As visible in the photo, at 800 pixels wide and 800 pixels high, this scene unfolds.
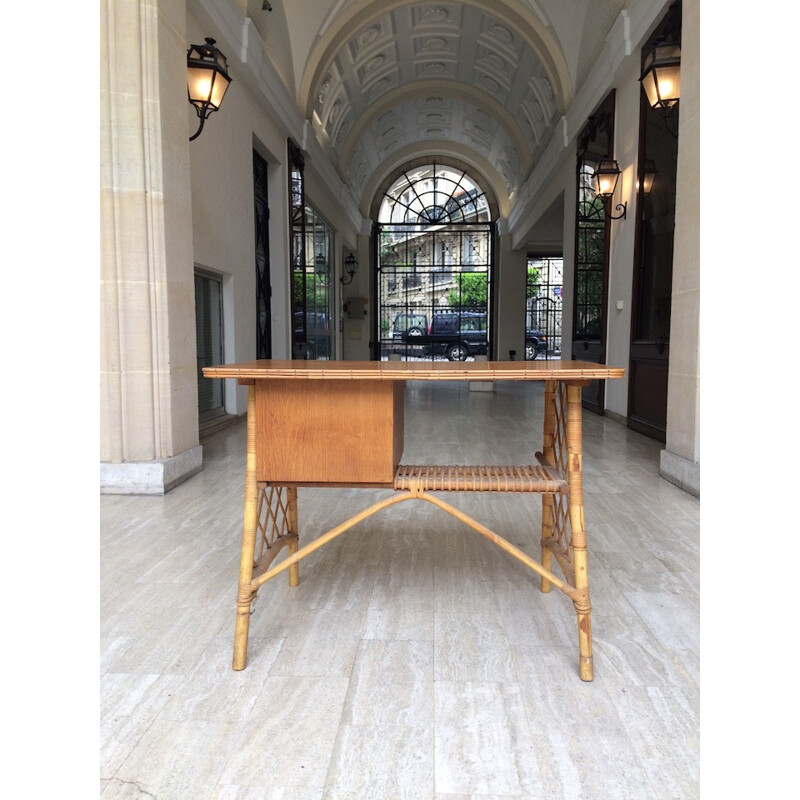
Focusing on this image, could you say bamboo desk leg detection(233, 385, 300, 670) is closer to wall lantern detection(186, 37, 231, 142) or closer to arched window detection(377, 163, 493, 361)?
A: wall lantern detection(186, 37, 231, 142)

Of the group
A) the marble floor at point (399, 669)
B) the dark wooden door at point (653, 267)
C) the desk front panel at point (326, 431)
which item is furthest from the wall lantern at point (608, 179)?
the desk front panel at point (326, 431)

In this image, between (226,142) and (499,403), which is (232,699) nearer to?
(226,142)

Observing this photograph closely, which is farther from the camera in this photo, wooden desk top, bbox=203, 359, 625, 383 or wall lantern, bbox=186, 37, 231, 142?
wall lantern, bbox=186, 37, 231, 142

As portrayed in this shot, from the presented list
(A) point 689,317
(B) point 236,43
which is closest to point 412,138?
(B) point 236,43

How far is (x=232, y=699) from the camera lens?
1465mm

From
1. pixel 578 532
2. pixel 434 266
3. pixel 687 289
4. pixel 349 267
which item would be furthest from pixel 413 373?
pixel 434 266

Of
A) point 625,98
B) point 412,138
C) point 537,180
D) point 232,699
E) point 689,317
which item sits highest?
point 412,138

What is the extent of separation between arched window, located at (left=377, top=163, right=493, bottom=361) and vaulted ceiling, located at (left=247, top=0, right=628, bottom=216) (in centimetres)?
99

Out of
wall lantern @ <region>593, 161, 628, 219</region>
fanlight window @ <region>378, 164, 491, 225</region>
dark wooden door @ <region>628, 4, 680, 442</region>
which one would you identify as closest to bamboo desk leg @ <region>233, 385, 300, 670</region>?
dark wooden door @ <region>628, 4, 680, 442</region>

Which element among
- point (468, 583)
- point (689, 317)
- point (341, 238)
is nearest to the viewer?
point (468, 583)

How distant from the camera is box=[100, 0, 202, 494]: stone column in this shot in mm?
3439

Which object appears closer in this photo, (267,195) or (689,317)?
(689,317)

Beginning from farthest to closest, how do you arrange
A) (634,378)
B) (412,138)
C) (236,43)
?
(412,138)
(634,378)
(236,43)

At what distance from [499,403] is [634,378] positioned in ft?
10.3
